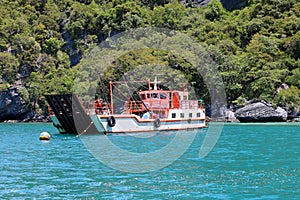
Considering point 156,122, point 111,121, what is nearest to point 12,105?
point 156,122

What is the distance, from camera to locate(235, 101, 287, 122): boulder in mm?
59281

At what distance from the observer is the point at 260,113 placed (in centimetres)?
6034

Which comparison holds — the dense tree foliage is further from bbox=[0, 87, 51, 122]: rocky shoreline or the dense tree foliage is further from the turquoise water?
the turquoise water

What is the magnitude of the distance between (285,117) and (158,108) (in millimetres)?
21565

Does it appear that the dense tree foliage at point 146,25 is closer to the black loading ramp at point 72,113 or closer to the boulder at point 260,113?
the boulder at point 260,113

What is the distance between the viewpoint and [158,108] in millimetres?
43688

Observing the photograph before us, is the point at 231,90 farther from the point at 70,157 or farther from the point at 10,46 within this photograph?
the point at 70,157

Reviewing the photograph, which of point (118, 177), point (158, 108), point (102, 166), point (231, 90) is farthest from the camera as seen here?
point (231, 90)

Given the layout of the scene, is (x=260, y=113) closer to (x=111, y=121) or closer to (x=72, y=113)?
(x=111, y=121)

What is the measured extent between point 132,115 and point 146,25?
47121 mm

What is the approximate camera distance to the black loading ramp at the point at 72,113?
37.6 meters

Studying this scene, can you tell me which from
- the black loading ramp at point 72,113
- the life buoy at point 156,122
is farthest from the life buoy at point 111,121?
the life buoy at point 156,122

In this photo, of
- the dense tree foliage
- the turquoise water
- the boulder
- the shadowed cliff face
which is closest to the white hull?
the turquoise water

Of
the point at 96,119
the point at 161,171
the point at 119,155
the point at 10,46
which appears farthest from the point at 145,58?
the point at 161,171
